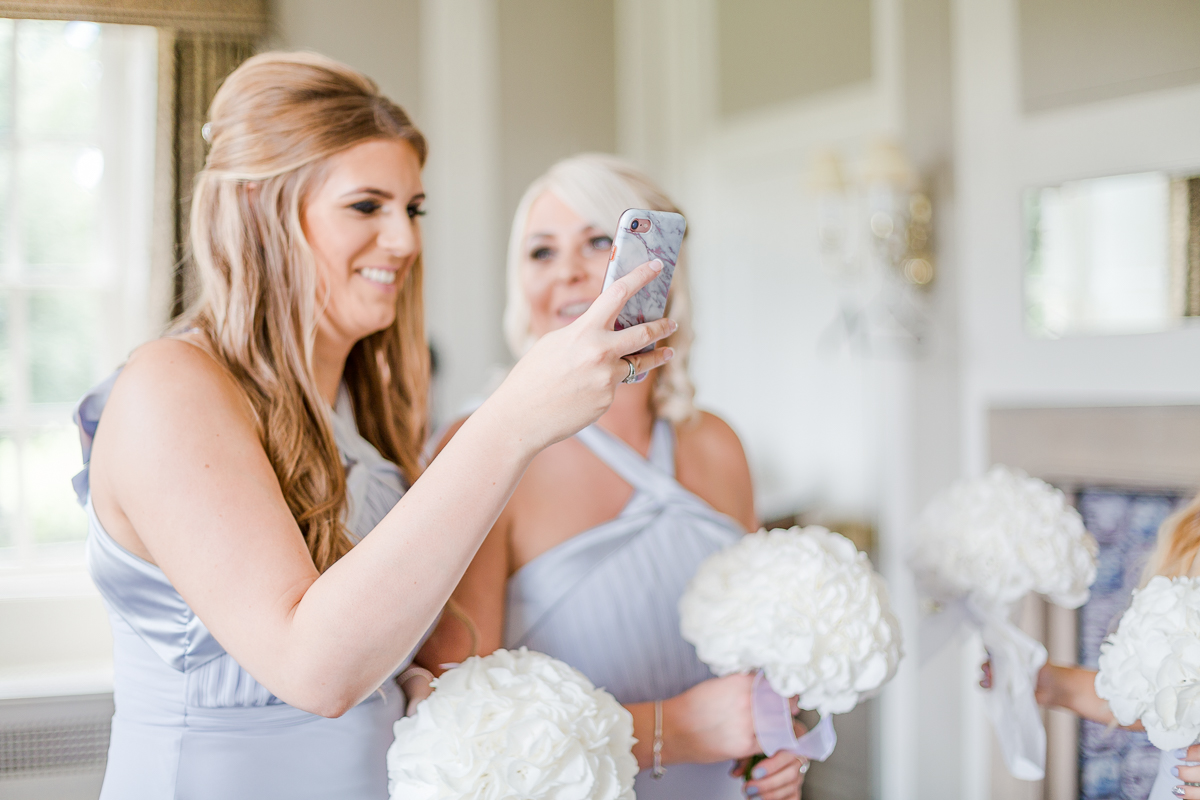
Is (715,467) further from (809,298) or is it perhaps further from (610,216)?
(809,298)

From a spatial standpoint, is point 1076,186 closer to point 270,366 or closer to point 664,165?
point 664,165

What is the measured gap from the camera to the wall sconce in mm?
2367

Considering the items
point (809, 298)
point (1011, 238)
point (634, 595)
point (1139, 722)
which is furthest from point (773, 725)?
point (809, 298)

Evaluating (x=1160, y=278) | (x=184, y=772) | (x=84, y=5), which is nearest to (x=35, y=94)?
→ (x=84, y=5)

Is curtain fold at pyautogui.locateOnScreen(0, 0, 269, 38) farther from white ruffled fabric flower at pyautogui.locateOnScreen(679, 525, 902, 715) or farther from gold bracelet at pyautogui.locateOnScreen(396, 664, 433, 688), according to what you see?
white ruffled fabric flower at pyautogui.locateOnScreen(679, 525, 902, 715)

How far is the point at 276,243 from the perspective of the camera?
37.9 inches

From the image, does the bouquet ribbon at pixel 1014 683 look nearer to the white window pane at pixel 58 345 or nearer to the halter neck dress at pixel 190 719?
the halter neck dress at pixel 190 719

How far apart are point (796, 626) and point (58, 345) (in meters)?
1.10

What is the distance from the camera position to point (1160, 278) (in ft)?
5.60

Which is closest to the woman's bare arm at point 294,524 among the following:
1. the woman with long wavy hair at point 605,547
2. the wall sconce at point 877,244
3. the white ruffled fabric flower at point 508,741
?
the white ruffled fabric flower at point 508,741

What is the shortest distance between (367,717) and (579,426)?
19.5 inches

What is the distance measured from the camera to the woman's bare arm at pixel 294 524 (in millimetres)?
714

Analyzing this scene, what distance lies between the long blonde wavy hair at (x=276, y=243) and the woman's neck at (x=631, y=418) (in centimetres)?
44

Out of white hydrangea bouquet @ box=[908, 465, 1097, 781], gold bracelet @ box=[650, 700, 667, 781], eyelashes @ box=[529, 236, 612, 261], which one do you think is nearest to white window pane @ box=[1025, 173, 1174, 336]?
white hydrangea bouquet @ box=[908, 465, 1097, 781]
